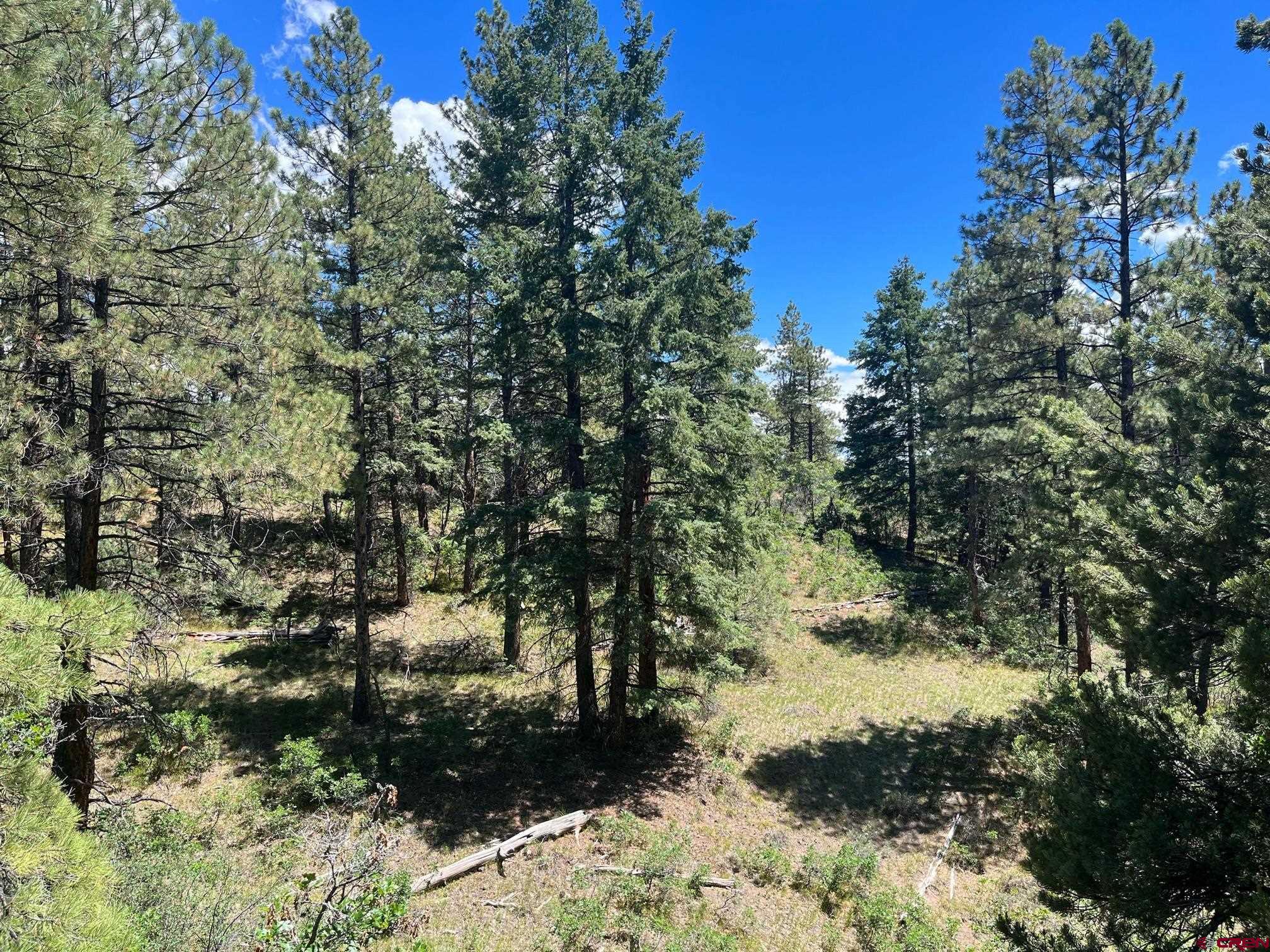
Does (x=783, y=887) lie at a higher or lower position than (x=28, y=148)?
lower

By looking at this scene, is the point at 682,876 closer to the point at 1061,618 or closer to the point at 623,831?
the point at 623,831

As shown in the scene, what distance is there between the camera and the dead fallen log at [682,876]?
791 centimetres

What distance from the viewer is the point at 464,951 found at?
20.5 feet

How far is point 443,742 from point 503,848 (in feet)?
14.0

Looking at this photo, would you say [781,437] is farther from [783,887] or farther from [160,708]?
[160,708]

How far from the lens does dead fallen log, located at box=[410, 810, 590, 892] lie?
25.4ft

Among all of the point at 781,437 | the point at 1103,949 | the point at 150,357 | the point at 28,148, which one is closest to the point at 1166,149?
the point at 781,437

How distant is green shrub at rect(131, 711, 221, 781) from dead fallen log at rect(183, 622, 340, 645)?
5.06 m

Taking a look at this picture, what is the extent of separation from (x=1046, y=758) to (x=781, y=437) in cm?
667

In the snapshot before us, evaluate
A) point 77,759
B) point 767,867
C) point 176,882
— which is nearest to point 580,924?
point 767,867

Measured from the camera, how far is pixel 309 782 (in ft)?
30.6

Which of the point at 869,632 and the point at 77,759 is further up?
the point at 77,759

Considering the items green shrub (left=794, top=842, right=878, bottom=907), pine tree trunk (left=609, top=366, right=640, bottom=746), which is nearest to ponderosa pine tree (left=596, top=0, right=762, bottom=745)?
pine tree trunk (left=609, top=366, right=640, bottom=746)

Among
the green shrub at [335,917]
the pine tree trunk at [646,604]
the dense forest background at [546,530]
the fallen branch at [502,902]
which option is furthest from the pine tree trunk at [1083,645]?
the green shrub at [335,917]
